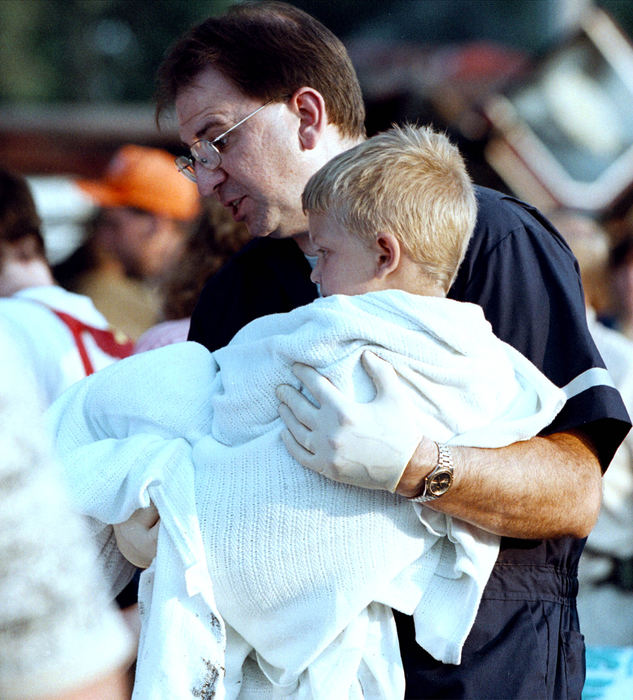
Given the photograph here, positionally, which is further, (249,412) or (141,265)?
(141,265)

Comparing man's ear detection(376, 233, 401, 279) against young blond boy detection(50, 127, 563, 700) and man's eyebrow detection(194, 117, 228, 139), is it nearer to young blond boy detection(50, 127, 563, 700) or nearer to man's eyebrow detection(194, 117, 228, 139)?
young blond boy detection(50, 127, 563, 700)

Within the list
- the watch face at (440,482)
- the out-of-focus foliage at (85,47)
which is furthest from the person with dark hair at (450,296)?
the out-of-focus foliage at (85,47)

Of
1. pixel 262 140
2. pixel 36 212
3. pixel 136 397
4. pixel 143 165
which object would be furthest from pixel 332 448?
pixel 143 165

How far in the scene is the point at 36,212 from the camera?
399 centimetres

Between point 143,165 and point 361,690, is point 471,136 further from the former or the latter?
point 361,690

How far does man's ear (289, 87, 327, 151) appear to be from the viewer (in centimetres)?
256

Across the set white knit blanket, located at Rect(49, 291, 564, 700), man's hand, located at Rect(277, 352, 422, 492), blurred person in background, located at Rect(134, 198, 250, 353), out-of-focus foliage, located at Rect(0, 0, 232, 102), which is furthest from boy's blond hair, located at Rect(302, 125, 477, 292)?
out-of-focus foliage, located at Rect(0, 0, 232, 102)


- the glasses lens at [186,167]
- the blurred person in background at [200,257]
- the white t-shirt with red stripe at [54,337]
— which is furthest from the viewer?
the blurred person in background at [200,257]

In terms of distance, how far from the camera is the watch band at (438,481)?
179cm

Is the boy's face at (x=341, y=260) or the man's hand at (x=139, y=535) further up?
the boy's face at (x=341, y=260)

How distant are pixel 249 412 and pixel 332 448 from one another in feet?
0.70

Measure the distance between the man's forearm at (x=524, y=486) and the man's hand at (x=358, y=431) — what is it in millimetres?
41

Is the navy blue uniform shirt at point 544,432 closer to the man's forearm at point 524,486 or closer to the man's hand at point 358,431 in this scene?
the man's forearm at point 524,486

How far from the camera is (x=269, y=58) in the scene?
8.33ft
